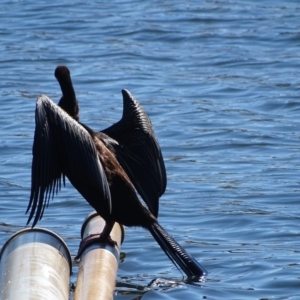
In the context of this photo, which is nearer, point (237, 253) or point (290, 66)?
point (237, 253)

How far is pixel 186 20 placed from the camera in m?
16.1

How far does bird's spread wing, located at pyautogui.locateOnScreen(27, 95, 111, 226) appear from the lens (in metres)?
5.71

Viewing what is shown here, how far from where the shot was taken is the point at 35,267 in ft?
15.9

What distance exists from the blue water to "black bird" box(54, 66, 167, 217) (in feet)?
2.08

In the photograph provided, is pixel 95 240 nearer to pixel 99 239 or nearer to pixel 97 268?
pixel 99 239

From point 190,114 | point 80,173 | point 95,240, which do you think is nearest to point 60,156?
point 80,173

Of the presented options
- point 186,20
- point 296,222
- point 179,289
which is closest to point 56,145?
point 179,289

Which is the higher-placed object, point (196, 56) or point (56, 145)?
point (196, 56)

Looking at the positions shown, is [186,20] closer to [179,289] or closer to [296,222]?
[296,222]

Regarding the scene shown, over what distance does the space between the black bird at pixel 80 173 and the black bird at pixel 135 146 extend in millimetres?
274

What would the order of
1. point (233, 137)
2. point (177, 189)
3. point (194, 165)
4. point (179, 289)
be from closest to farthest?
point (179, 289) < point (177, 189) < point (194, 165) < point (233, 137)

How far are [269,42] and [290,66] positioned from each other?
3.99ft

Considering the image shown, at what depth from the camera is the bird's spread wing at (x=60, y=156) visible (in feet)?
18.7

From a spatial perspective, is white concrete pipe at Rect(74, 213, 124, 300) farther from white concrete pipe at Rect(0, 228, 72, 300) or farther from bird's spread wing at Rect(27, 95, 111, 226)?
bird's spread wing at Rect(27, 95, 111, 226)
